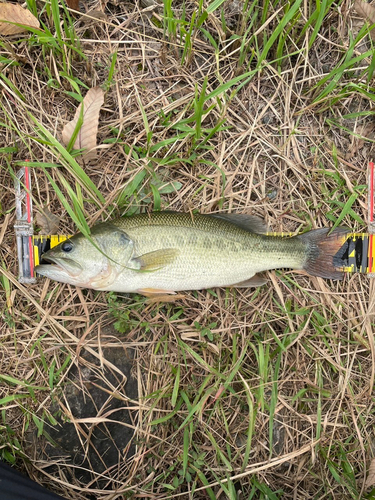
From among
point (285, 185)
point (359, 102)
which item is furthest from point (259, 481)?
point (359, 102)

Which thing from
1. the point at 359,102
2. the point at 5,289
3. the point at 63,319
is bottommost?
the point at 63,319

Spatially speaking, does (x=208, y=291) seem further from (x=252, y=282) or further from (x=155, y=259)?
(x=155, y=259)

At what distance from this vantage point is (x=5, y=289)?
317 centimetres

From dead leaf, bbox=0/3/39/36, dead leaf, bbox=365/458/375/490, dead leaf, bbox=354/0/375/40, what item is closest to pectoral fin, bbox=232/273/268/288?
dead leaf, bbox=365/458/375/490

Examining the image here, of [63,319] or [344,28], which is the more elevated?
[344,28]

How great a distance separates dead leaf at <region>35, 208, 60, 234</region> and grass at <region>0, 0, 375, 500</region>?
64mm

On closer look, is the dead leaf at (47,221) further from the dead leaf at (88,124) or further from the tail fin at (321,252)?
the tail fin at (321,252)

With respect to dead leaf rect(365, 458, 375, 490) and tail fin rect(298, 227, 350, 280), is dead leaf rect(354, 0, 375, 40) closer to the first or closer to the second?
tail fin rect(298, 227, 350, 280)

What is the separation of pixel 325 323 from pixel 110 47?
10.7ft

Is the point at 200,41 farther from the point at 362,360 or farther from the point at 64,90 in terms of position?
the point at 362,360

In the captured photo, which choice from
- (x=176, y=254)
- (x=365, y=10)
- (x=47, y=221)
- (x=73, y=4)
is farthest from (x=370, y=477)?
(x=73, y=4)

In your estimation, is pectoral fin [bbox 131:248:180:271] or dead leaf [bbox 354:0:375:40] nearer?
pectoral fin [bbox 131:248:180:271]

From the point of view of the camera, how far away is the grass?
3.15m

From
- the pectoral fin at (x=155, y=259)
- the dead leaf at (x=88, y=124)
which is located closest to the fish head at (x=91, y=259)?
the pectoral fin at (x=155, y=259)
